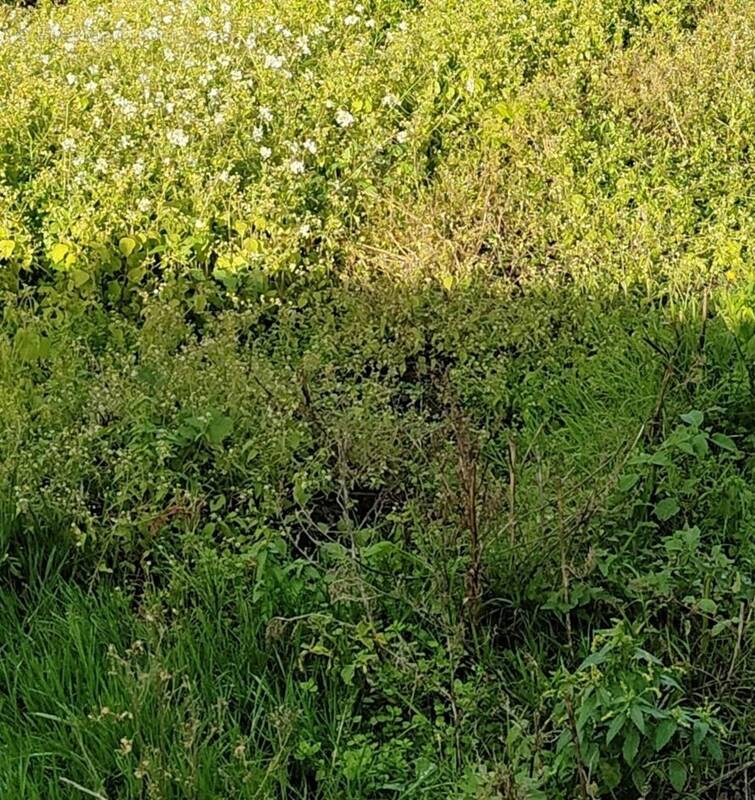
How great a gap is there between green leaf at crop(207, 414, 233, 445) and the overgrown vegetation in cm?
2

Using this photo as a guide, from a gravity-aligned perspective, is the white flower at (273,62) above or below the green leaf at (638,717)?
above

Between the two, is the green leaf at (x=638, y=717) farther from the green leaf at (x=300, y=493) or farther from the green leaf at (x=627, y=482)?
the green leaf at (x=300, y=493)

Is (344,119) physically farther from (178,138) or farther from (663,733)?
(663,733)

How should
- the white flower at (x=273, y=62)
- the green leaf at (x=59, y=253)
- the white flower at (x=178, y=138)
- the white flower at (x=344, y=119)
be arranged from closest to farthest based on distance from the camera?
the green leaf at (x=59, y=253), the white flower at (x=178, y=138), the white flower at (x=344, y=119), the white flower at (x=273, y=62)

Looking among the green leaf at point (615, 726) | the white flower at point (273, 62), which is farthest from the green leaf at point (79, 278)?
the green leaf at point (615, 726)

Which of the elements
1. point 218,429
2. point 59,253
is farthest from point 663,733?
point 59,253

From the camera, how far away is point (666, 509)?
9.77 feet

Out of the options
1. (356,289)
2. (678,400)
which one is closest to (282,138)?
(356,289)

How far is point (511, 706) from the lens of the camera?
250 centimetres

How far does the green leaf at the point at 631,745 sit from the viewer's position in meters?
2.04

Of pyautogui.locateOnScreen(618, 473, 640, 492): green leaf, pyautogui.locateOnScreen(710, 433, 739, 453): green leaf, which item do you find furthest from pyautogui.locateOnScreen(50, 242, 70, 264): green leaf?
pyautogui.locateOnScreen(710, 433, 739, 453): green leaf

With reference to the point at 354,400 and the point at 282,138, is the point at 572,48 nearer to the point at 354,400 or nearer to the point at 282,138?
the point at 282,138

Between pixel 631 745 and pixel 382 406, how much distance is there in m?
1.81

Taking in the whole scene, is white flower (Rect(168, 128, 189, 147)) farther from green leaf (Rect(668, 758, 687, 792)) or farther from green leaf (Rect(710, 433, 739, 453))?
green leaf (Rect(668, 758, 687, 792))
